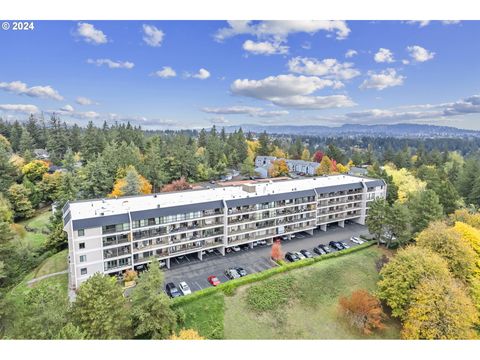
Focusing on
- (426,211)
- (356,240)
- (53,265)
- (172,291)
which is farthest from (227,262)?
(426,211)

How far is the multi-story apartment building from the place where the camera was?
3378cm

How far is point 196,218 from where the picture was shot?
131 ft

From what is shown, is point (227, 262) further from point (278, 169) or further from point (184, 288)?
point (278, 169)

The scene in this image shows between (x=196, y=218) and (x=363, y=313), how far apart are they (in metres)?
22.6

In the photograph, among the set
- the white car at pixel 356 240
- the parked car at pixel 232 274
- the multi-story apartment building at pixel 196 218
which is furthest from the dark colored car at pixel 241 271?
the white car at pixel 356 240

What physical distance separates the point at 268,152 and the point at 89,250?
81875 millimetres

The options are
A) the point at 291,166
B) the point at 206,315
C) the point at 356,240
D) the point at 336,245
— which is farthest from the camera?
the point at 291,166

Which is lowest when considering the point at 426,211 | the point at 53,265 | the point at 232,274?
the point at 53,265

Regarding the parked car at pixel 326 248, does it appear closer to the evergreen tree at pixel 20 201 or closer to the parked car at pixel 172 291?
the parked car at pixel 172 291

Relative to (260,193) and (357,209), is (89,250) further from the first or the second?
(357,209)

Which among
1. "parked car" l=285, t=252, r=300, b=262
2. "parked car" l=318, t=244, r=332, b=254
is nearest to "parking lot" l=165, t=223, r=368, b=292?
"parked car" l=318, t=244, r=332, b=254

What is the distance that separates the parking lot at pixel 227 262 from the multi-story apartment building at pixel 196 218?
1.41 m

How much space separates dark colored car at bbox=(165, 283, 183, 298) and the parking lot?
46.2 inches

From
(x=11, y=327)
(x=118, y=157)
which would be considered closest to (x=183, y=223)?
(x=11, y=327)
